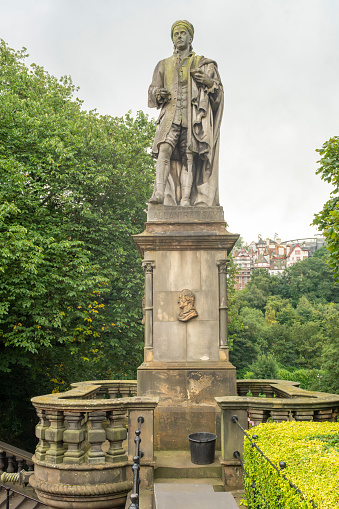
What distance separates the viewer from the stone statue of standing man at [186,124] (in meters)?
10.1

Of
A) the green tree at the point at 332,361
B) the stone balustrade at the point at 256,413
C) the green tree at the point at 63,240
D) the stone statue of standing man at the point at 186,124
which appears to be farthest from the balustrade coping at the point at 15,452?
the green tree at the point at 332,361

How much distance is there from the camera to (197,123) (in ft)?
33.3

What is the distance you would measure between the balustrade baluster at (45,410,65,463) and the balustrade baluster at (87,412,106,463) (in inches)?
16.6

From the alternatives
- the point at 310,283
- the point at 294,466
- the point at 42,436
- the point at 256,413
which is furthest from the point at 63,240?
the point at 310,283

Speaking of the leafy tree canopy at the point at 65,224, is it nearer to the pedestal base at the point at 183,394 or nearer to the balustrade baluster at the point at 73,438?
the pedestal base at the point at 183,394

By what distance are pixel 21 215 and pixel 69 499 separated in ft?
42.2

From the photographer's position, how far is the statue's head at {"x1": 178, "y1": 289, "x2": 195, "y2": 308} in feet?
29.3

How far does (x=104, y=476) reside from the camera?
21.5 ft

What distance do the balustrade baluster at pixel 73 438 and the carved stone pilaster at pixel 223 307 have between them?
315cm

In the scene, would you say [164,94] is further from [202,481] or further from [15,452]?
[15,452]

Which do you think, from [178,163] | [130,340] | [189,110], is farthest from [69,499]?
[130,340]

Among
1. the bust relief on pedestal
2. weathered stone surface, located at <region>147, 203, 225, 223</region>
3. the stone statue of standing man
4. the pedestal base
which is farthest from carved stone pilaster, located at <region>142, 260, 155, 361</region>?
the stone statue of standing man

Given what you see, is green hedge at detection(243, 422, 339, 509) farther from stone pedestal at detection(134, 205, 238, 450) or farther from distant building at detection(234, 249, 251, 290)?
distant building at detection(234, 249, 251, 290)

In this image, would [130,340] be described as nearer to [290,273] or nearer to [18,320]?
[18,320]
